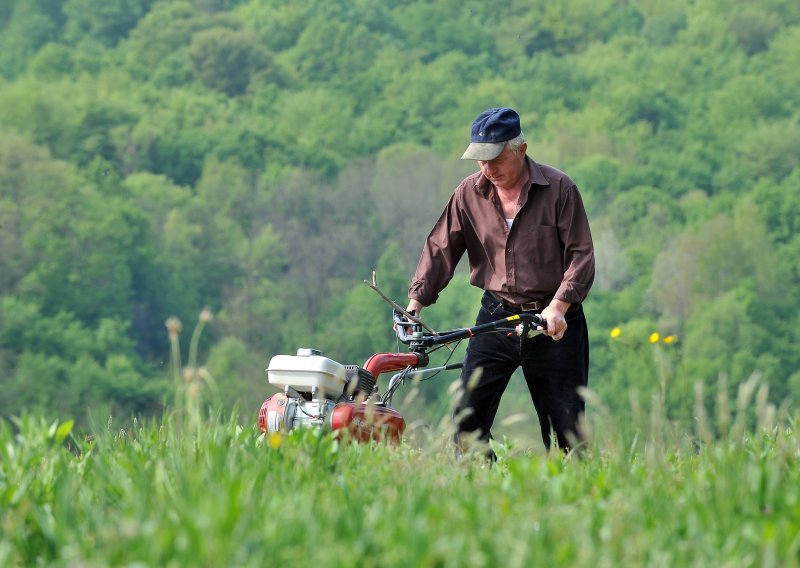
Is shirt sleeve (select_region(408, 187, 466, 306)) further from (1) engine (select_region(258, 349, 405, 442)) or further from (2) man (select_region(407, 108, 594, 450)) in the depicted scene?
(1) engine (select_region(258, 349, 405, 442))

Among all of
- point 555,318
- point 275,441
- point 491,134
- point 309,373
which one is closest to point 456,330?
point 555,318

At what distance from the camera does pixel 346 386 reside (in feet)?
21.5

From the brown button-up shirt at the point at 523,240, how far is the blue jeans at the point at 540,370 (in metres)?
0.15

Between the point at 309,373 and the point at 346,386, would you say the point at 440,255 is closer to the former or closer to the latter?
the point at 346,386

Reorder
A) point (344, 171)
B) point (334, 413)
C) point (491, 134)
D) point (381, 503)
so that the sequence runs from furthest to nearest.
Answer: point (344, 171)
point (491, 134)
point (334, 413)
point (381, 503)

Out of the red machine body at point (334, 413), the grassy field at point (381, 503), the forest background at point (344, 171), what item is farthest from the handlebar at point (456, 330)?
the forest background at point (344, 171)

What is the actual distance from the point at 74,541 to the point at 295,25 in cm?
12837

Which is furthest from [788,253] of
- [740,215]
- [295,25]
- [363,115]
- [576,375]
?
[576,375]

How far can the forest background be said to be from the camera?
78.4m

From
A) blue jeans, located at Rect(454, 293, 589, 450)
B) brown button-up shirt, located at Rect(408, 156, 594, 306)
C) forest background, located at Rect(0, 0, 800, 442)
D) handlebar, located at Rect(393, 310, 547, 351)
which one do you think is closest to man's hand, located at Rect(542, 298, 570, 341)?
handlebar, located at Rect(393, 310, 547, 351)

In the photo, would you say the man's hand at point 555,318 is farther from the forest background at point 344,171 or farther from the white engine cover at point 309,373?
the forest background at point 344,171

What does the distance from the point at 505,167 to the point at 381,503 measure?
2.74 m

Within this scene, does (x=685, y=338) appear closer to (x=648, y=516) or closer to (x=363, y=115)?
(x=363, y=115)

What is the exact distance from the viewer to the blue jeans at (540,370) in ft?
23.3
